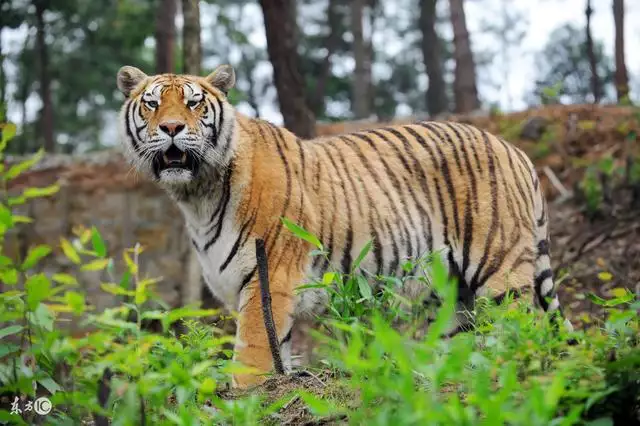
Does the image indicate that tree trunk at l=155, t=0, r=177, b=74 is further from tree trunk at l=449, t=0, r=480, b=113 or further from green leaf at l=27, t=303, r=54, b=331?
green leaf at l=27, t=303, r=54, b=331

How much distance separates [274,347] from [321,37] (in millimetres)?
26420

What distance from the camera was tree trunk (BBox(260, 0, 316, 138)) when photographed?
8.23m

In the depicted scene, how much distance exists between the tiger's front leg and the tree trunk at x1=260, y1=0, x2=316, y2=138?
4.13 meters

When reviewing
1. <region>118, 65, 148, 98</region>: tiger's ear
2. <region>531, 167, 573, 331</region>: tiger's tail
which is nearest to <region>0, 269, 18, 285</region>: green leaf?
<region>118, 65, 148, 98</region>: tiger's ear

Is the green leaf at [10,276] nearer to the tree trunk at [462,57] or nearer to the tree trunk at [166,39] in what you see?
the tree trunk at [166,39]

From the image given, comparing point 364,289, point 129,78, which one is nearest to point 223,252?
point 129,78

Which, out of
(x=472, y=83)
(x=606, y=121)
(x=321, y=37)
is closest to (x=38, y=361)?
(x=606, y=121)

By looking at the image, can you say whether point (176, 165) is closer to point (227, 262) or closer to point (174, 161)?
point (174, 161)

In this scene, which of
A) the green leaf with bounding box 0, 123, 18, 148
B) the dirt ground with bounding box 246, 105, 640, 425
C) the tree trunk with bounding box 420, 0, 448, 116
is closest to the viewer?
the green leaf with bounding box 0, 123, 18, 148

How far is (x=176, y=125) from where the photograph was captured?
4191 mm

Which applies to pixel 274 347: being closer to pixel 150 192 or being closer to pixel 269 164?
pixel 269 164

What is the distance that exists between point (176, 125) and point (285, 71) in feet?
13.8

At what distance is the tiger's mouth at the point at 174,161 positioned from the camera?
4250 millimetres

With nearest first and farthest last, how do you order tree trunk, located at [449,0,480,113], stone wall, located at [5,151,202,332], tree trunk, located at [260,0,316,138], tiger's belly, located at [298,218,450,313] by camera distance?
tiger's belly, located at [298,218,450,313]
tree trunk, located at [260,0,316,138]
stone wall, located at [5,151,202,332]
tree trunk, located at [449,0,480,113]
